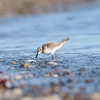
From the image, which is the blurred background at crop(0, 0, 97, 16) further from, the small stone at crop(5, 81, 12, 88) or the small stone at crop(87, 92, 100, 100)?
the small stone at crop(87, 92, 100, 100)

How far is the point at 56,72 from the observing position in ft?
38.1

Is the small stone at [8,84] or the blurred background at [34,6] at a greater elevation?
the blurred background at [34,6]

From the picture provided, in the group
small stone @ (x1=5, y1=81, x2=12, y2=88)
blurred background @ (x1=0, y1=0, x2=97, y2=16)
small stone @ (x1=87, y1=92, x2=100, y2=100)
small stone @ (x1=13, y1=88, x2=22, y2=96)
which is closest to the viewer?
small stone @ (x1=87, y1=92, x2=100, y2=100)

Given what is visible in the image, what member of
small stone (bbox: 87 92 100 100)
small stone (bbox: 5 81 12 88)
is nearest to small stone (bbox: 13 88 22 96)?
small stone (bbox: 5 81 12 88)

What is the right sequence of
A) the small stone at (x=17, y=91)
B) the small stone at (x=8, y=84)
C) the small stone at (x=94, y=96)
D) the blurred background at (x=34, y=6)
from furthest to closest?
the blurred background at (x=34, y=6)
the small stone at (x=8, y=84)
the small stone at (x=17, y=91)
the small stone at (x=94, y=96)

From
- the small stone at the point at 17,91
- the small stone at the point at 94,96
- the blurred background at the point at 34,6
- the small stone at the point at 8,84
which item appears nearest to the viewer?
the small stone at the point at 94,96

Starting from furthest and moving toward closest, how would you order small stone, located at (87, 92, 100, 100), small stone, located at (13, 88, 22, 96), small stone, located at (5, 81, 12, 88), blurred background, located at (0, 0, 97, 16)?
blurred background, located at (0, 0, 97, 16) → small stone, located at (5, 81, 12, 88) → small stone, located at (13, 88, 22, 96) → small stone, located at (87, 92, 100, 100)

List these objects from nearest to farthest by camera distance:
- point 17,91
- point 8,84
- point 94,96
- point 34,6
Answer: point 94,96 → point 17,91 → point 8,84 → point 34,6

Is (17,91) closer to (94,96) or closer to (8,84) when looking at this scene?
(8,84)

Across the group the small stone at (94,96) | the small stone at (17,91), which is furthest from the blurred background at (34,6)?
the small stone at (94,96)

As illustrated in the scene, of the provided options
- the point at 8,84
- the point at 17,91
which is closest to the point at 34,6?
the point at 8,84

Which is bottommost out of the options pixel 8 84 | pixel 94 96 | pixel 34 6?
pixel 94 96

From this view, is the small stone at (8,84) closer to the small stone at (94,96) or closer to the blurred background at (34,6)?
the small stone at (94,96)

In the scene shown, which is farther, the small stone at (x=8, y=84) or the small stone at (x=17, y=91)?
the small stone at (x=8, y=84)
